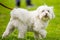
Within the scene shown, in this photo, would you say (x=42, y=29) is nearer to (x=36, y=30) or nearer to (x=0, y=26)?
(x=36, y=30)

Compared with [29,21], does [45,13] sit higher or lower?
higher

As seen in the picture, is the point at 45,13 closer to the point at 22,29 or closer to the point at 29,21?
the point at 29,21

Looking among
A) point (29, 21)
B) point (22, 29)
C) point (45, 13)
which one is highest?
point (45, 13)

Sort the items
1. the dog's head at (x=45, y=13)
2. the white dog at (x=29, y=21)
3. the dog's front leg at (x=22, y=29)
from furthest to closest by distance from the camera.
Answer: the dog's front leg at (x=22, y=29) → the white dog at (x=29, y=21) → the dog's head at (x=45, y=13)

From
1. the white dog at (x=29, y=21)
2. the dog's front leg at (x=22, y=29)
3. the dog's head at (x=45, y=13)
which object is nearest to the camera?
the dog's head at (x=45, y=13)

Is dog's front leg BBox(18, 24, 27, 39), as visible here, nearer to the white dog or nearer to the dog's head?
the white dog

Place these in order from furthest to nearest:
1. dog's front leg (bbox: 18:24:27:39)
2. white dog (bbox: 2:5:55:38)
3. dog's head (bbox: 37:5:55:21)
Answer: dog's front leg (bbox: 18:24:27:39), white dog (bbox: 2:5:55:38), dog's head (bbox: 37:5:55:21)

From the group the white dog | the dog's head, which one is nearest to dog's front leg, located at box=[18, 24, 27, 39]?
the white dog

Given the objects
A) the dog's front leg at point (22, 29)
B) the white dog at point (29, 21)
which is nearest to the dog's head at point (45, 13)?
the white dog at point (29, 21)

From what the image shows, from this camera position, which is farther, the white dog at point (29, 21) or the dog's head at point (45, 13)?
the white dog at point (29, 21)

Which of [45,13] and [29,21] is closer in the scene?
[45,13]

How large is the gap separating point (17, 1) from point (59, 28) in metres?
8.12

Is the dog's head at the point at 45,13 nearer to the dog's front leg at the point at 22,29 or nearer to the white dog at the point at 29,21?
the white dog at the point at 29,21

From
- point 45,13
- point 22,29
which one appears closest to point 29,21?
point 22,29
